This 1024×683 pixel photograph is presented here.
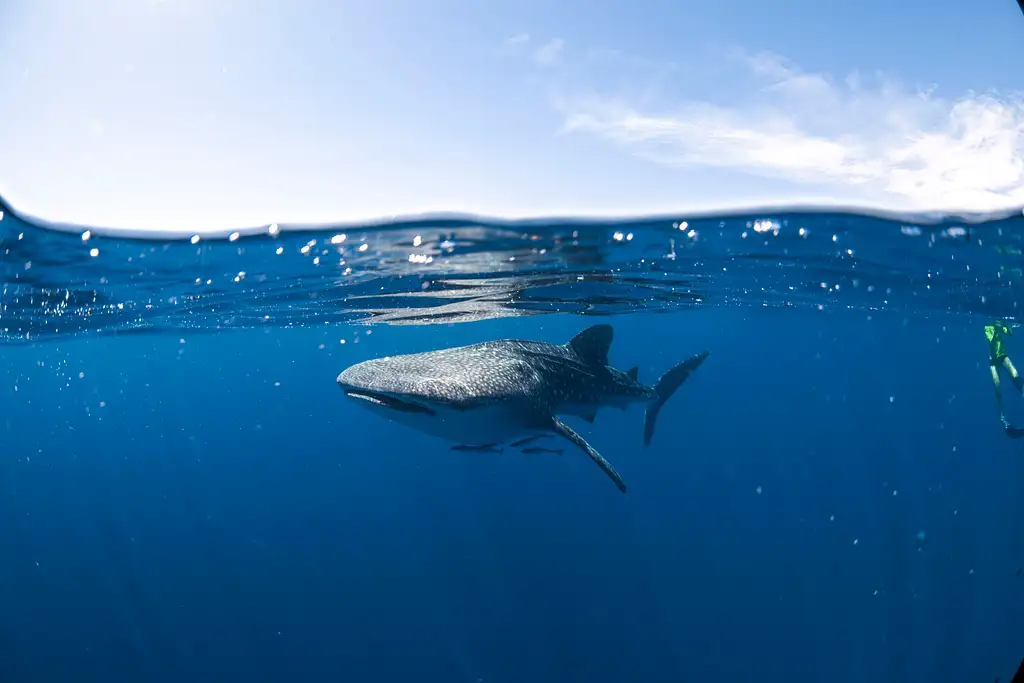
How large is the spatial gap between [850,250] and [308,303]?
50.1 feet

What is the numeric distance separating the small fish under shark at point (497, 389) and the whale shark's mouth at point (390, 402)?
0.4 inches

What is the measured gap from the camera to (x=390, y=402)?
6.30 m

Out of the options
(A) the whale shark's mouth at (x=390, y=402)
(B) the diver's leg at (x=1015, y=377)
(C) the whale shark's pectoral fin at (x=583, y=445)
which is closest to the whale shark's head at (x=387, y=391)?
(A) the whale shark's mouth at (x=390, y=402)

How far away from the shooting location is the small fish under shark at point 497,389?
632 centimetres

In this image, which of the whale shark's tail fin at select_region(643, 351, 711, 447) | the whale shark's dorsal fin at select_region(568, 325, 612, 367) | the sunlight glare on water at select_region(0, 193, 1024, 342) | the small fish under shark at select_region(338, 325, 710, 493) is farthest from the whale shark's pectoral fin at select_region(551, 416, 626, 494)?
the sunlight glare on water at select_region(0, 193, 1024, 342)

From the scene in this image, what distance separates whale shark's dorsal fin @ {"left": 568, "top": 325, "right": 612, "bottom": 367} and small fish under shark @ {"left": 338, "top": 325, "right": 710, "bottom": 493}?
15 mm

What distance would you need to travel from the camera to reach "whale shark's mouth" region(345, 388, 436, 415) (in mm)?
6234

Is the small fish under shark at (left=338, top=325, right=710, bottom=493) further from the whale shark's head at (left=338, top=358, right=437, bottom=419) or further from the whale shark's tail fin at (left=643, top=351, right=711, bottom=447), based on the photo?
the whale shark's tail fin at (left=643, top=351, right=711, bottom=447)

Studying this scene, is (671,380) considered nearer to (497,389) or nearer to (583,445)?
(583,445)

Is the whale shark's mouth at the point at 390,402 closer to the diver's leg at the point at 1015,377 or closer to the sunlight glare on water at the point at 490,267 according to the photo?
the sunlight glare on water at the point at 490,267

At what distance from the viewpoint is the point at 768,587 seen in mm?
60250

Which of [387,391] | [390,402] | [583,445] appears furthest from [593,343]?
[387,391]

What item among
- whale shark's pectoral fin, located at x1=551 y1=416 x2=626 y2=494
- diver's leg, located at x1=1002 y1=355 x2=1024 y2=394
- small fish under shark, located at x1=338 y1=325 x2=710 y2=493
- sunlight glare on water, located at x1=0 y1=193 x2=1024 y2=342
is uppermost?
sunlight glare on water, located at x1=0 y1=193 x2=1024 y2=342

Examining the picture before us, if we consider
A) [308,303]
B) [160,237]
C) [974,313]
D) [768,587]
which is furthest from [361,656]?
[768,587]
